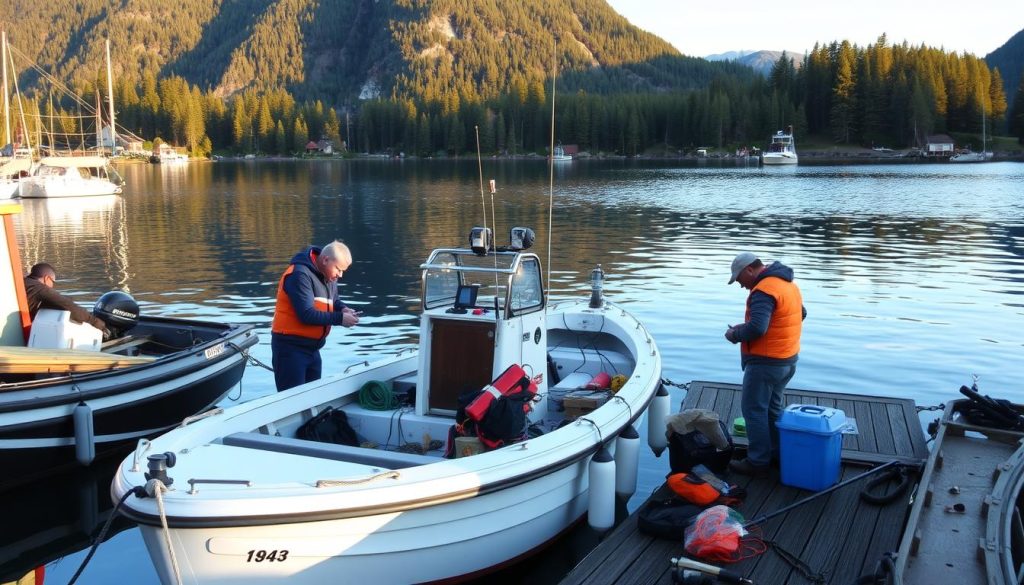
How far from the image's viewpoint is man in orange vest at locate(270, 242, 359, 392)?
790 centimetres

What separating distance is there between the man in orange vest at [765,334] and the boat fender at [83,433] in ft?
19.7

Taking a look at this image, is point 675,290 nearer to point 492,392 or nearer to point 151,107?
point 492,392

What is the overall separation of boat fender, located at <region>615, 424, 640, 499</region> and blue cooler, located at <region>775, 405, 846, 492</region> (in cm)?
121

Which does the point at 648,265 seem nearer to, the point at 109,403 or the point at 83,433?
the point at 109,403

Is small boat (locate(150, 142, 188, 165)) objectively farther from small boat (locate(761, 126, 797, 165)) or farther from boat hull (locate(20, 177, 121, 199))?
small boat (locate(761, 126, 797, 165))

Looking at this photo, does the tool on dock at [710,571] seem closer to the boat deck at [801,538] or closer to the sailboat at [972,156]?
the boat deck at [801,538]

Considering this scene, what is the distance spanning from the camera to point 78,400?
809 cm

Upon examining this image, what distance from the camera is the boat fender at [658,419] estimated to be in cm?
901

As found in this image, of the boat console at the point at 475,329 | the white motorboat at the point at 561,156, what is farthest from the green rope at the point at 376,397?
the white motorboat at the point at 561,156

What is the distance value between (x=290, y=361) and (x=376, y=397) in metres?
0.96

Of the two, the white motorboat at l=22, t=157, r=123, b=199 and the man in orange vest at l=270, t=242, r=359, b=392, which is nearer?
the man in orange vest at l=270, t=242, r=359, b=392

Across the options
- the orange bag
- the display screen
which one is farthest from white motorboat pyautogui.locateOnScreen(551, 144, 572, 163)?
the orange bag

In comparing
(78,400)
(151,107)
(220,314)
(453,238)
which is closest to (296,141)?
(151,107)

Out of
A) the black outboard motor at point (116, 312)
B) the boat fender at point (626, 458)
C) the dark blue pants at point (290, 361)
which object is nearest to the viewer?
the boat fender at point (626, 458)
